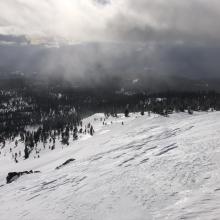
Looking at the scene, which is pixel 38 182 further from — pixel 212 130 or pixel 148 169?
pixel 212 130

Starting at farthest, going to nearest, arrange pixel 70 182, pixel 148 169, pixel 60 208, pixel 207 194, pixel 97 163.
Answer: pixel 97 163 → pixel 70 182 → pixel 148 169 → pixel 60 208 → pixel 207 194

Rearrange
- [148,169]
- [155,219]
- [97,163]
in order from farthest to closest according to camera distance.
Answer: [97,163], [148,169], [155,219]

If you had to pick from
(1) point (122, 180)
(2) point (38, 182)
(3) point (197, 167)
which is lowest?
(2) point (38, 182)

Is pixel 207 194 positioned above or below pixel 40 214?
above

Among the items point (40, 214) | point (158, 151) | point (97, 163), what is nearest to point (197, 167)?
point (158, 151)

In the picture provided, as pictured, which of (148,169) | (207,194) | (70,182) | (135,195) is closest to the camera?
(207,194)

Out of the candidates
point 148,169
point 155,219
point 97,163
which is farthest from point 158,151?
point 155,219

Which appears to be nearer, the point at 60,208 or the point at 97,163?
the point at 60,208

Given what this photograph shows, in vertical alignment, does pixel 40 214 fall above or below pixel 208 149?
below

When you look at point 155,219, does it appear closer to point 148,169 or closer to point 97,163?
point 148,169
